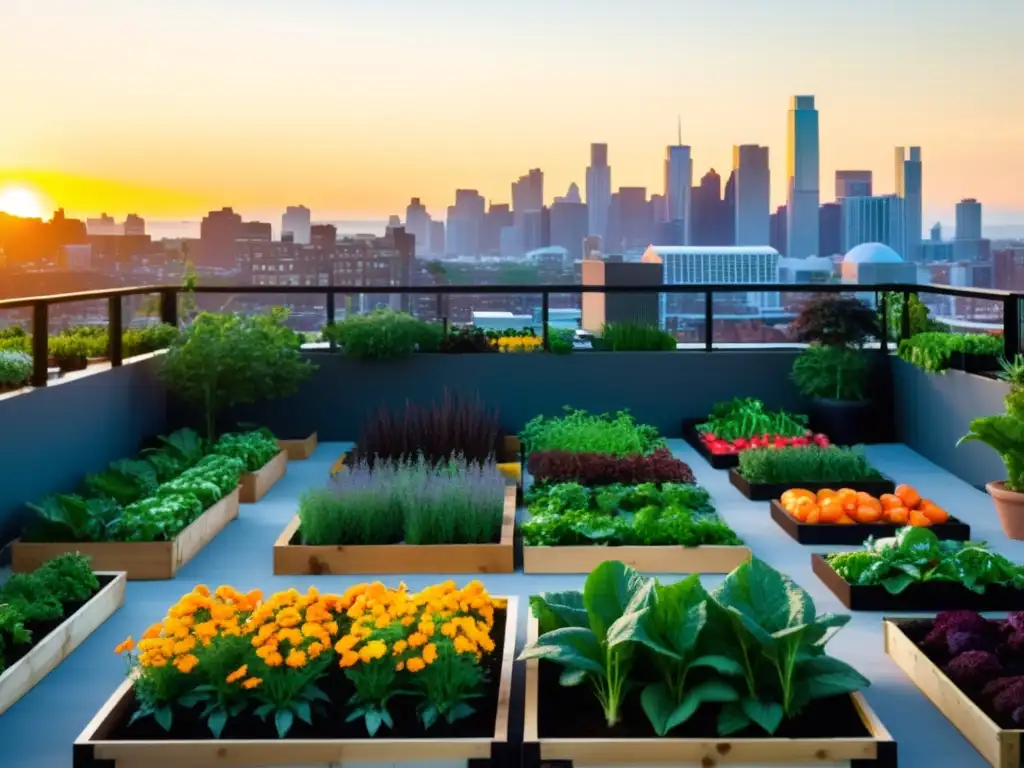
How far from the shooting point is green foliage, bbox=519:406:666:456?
8.05m

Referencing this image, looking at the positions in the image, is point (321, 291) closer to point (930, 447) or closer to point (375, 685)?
point (930, 447)

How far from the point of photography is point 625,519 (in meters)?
6.32

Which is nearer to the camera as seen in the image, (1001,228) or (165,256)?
(165,256)

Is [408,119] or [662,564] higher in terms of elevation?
[408,119]

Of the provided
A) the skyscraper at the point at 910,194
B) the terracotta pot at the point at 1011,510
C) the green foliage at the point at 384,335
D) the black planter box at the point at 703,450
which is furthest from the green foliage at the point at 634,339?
the skyscraper at the point at 910,194

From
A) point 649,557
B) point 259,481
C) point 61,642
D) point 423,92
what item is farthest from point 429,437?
point 423,92

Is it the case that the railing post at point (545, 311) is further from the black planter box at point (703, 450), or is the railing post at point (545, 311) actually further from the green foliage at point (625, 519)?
the green foliage at point (625, 519)

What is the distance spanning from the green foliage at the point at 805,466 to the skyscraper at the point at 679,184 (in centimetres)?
1547

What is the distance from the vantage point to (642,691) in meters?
3.41

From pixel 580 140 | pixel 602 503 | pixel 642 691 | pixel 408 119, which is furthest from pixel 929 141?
pixel 642 691

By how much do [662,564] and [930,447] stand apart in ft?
13.1

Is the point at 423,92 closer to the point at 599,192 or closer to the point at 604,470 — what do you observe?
the point at 604,470

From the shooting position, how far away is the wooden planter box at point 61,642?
13.0 feet

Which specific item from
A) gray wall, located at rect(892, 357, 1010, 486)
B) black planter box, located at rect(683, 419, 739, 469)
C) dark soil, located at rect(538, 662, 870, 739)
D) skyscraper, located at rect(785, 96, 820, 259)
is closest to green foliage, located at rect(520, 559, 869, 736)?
dark soil, located at rect(538, 662, 870, 739)
